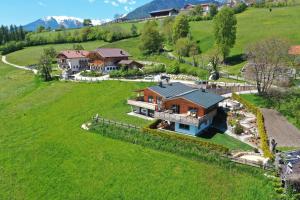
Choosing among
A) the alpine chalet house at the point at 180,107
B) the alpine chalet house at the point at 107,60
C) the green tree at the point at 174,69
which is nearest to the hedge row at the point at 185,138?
the alpine chalet house at the point at 180,107

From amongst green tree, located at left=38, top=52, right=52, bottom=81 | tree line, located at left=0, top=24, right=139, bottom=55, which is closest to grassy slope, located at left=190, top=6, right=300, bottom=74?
tree line, located at left=0, top=24, right=139, bottom=55

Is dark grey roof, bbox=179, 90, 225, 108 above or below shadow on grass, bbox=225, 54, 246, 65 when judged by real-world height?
below

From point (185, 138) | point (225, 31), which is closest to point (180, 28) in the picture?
point (225, 31)

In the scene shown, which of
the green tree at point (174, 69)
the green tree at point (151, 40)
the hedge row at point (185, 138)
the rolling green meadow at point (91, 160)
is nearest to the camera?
the rolling green meadow at point (91, 160)

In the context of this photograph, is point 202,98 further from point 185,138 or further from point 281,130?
point 281,130

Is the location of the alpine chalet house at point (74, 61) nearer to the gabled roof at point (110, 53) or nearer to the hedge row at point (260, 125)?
the gabled roof at point (110, 53)

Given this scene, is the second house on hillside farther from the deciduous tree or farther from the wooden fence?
the deciduous tree
